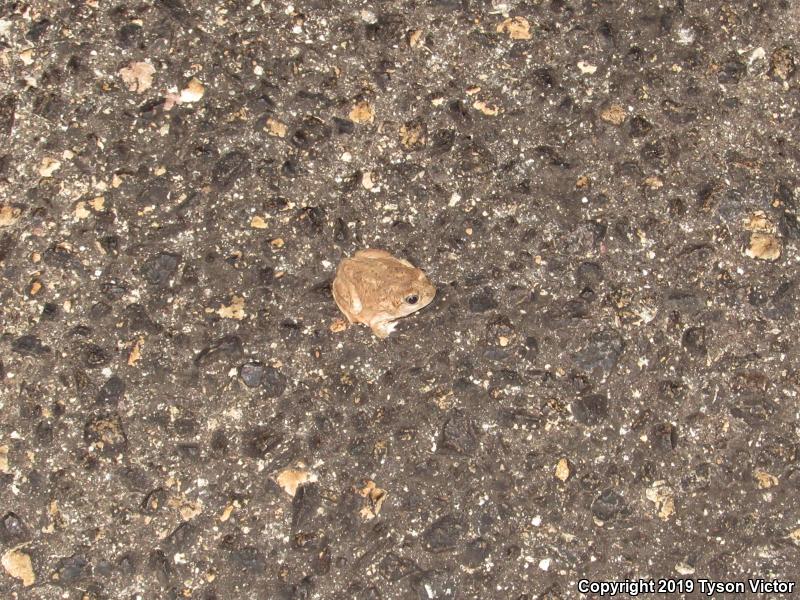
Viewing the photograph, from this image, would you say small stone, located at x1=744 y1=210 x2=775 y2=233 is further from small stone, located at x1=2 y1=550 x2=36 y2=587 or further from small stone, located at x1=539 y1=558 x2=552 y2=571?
small stone, located at x1=2 y1=550 x2=36 y2=587

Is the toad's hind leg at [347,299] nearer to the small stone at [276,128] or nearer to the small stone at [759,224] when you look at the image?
the small stone at [276,128]

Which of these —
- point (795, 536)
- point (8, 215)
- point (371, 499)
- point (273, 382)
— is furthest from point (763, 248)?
point (8, 215)

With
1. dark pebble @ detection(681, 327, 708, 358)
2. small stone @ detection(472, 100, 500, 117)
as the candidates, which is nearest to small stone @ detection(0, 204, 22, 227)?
small stone @ detection(472, 100, 500, 117)

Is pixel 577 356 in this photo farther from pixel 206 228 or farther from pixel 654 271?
pixel 206 228

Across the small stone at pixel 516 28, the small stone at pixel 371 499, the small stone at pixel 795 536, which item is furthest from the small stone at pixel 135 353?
the small stone at pixel 795 536

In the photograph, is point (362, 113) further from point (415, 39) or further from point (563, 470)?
point (563, 470)
